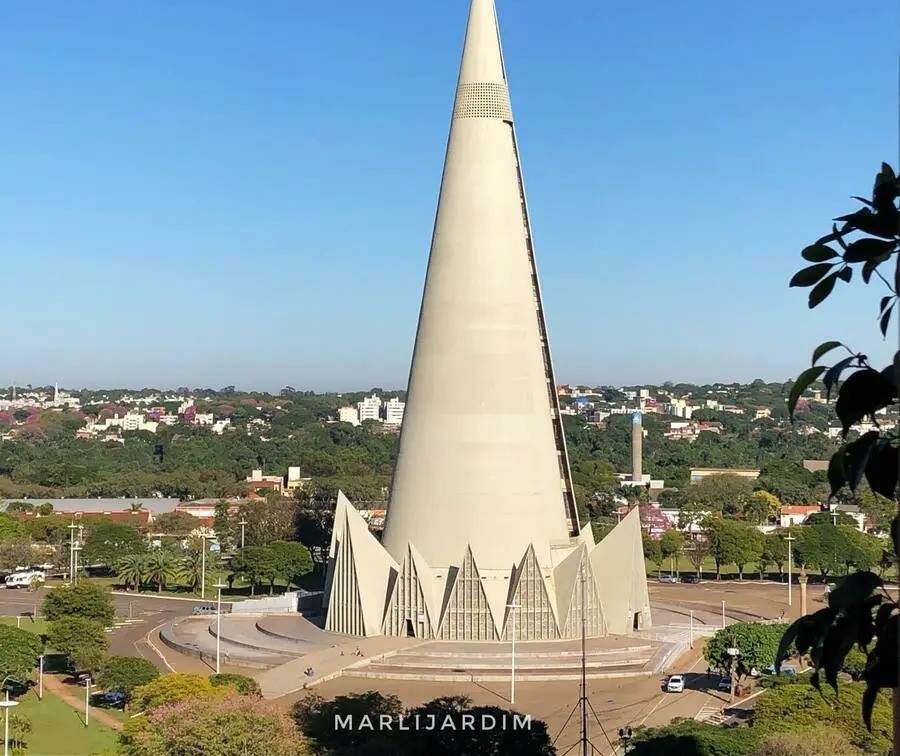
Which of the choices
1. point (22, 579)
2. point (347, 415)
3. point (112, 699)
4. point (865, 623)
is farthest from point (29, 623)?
point (347, 415)

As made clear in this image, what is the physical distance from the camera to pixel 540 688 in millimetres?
23250

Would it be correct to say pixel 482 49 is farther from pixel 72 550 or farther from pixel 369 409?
pixel 369 409

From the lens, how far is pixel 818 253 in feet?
10.3

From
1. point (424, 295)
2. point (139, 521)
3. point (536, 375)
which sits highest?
point (424, 295)

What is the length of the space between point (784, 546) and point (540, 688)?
23.4 metres

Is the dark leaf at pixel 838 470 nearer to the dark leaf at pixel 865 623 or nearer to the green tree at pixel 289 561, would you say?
the dark leaf at pixel 865 623

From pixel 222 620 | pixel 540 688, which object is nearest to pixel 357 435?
pixel 222 620

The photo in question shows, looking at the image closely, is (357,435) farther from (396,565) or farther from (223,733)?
(223,733)

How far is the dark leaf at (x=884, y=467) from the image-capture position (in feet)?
9.87

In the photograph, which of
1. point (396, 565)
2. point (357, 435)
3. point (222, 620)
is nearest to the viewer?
point (396, 565)

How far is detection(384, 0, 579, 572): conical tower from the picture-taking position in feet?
90.8

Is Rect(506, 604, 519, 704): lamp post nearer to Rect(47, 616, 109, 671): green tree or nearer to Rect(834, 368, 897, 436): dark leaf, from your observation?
Rect(47, 616, 109, 671): green tree

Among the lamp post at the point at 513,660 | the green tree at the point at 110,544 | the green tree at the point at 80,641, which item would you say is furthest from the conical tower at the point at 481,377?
the green tree at the point at 110,544

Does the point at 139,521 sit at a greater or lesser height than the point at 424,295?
lesser
